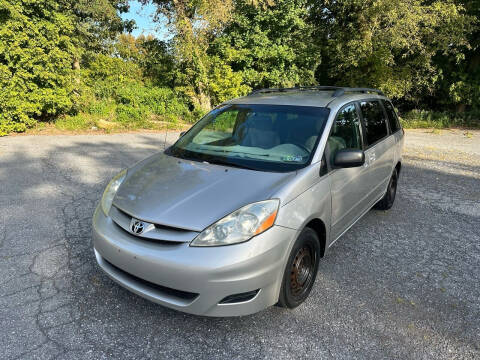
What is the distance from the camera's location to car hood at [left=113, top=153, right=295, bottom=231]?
2.26 meters

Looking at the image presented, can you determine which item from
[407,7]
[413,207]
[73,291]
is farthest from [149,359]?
[407,7]

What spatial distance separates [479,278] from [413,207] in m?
1.89

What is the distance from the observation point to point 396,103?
18.0 metres

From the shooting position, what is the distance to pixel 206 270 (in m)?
2.05

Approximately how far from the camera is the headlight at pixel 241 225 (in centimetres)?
214

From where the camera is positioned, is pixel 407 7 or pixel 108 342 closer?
→ pixel 108 342

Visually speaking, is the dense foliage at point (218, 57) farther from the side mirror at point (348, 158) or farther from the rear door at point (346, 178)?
the side mirror at point (348, 158)

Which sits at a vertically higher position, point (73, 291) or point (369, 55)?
→ point (369, 55)

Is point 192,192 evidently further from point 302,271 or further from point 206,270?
point 302,271

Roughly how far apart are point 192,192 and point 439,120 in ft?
54.4

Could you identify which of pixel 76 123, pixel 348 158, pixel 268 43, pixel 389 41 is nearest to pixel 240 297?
pixel 348 158

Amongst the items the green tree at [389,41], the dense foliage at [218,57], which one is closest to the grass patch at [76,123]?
the dense foliage at [218,57]

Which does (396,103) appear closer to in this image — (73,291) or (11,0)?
(11,0)

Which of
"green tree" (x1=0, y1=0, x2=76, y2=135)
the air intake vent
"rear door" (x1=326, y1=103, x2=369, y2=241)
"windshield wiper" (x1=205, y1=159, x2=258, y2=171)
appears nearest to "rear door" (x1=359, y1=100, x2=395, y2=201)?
"rear door" (x1=326, y1=103, x2=369, y2=241)
